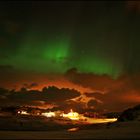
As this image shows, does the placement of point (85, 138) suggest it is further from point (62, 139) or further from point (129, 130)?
point (129, 130)

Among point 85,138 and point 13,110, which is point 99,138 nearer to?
point 85,138

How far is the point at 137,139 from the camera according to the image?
1983 cm

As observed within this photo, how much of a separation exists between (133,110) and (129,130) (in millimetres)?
14902

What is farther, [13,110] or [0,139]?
[13,110]

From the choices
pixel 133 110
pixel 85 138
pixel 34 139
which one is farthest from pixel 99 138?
pixel 133 110

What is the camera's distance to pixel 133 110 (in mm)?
39719

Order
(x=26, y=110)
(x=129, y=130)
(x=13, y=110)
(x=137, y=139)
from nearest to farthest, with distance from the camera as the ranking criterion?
1. (x=137, y=139)
2. (x=129, y=130)
3. (x=13, y=110)
4. (x=26, y=110)

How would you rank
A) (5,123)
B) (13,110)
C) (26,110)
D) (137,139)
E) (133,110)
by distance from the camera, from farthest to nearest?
(26,110)
(13,110)
(5,123)
(133,110)
(137,139)

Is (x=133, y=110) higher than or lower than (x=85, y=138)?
higher

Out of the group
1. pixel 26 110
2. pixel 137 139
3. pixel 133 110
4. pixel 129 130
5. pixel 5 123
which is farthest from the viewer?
pixel 26 110

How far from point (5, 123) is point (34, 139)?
24.0 metres

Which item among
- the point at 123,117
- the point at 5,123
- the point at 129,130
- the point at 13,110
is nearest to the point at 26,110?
the point at 13,110

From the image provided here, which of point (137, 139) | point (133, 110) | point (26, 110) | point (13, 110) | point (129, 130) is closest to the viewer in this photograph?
point (137, 139)

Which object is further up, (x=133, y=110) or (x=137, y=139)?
(x=133, y=110)
